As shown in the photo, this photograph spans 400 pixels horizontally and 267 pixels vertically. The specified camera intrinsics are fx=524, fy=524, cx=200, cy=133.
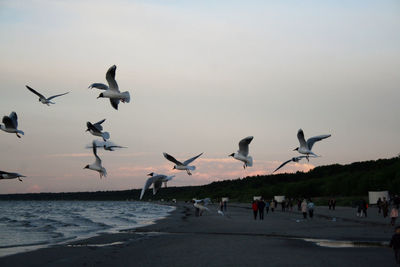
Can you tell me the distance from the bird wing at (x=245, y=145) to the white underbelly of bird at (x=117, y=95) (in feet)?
13.5

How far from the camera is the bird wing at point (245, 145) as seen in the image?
17859mm

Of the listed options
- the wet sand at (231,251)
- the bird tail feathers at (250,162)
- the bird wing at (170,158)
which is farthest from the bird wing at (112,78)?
the wet sand at (231,251)

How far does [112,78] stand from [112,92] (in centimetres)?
55

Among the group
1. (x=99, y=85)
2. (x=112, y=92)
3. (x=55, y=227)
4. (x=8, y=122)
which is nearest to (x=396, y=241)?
(x=112, y=92)

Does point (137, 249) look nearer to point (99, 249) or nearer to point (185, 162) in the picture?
point (99, 249)

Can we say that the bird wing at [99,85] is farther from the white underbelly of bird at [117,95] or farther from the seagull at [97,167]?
the seagull at [97,167]

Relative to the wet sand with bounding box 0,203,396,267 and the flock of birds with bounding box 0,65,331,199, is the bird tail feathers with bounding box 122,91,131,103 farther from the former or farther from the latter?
the wet sand with bounding box 0,203,396,267

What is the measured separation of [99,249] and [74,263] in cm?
396

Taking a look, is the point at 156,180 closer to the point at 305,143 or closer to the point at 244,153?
the point at 244,153

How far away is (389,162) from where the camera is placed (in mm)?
102688

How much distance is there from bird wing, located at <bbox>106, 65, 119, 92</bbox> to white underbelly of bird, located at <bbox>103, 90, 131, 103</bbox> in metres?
0.14

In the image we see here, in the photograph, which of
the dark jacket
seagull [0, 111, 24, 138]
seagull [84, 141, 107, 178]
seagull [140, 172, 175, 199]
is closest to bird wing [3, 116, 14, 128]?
seagull [0, 111, 24, 138]

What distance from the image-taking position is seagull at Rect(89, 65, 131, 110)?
1678 cm

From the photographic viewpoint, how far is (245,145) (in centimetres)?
1812
